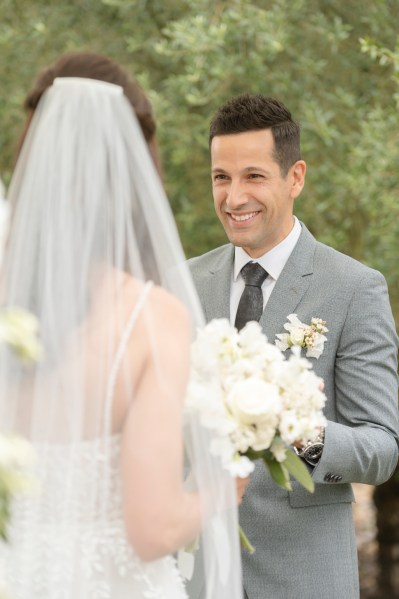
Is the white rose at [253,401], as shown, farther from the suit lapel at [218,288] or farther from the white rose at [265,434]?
the suit lapel at [218,288]

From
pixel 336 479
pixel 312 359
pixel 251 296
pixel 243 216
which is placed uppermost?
pixel 243 216

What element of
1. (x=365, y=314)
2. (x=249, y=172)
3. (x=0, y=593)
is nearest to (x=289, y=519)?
(x=365, y=314)

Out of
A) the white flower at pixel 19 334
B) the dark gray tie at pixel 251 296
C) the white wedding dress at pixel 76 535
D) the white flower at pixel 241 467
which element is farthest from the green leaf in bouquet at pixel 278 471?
the white flower at pixel 19 334

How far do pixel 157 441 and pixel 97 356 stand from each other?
25 cm

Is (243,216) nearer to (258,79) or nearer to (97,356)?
(97,356)

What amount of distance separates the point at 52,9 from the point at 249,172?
309cm

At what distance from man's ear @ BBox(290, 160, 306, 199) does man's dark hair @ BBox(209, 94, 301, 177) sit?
0.08ft

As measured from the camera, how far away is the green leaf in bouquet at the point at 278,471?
3.00 meters

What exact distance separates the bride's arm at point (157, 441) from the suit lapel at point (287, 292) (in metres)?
1.17

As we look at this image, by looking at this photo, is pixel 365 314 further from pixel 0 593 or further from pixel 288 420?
pixel 0 593

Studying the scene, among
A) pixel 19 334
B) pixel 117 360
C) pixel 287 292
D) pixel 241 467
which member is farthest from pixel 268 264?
pixel 19 334

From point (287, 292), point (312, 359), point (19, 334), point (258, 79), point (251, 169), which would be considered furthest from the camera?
point (258, 79)

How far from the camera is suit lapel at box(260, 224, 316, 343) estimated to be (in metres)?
3.73

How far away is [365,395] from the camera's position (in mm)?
3514
